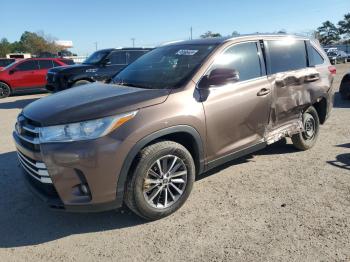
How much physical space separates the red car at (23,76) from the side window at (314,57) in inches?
483

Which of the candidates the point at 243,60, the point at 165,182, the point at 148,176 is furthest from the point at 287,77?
the point at 148,176

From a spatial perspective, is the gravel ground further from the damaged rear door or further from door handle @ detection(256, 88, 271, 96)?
door handle @ detection(256, 88, 271, 96)

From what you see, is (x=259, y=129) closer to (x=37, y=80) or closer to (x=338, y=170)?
(x=338, y=170)

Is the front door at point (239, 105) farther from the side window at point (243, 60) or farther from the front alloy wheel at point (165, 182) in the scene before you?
the front alloy wheel at point (165, 182)

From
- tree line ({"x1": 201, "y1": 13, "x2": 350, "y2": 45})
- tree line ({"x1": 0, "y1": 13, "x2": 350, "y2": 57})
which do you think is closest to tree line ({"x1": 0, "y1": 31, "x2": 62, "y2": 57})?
tree line ({"x1": 0, "y1": 13, "x2": 350, "y2": 57})

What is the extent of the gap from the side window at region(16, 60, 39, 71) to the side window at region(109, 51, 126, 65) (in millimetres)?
4997

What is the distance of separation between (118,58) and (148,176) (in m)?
9.25

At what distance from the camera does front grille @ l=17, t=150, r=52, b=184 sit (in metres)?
3.30

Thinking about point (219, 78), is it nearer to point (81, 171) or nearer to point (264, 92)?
point (264, 92)

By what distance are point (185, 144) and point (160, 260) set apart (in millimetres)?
1340

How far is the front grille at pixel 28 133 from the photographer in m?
3.34

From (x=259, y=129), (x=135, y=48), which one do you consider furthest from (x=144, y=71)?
(x=135, y=48)

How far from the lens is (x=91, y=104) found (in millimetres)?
3500

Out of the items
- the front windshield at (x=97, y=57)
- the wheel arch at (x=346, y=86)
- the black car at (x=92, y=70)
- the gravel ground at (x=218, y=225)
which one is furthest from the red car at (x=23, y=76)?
the wheel arch at (x=346, y=86)
